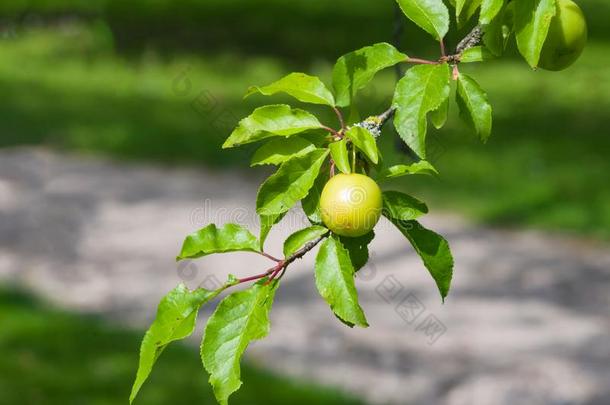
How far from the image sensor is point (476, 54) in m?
1.09

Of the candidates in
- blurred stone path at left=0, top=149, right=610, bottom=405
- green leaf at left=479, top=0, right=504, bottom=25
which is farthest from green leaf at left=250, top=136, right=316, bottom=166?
blurred stone path at left=0, top=149, right=610, bottom=405

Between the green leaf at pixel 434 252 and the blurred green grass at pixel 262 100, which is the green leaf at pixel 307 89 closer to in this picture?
the green leaf at pixel 434 252

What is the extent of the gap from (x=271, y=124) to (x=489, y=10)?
10.5 inches

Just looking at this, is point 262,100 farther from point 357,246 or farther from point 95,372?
point 357,246

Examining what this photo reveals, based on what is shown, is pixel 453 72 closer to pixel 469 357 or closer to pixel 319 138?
pixel 319 138

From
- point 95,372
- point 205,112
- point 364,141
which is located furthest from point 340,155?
point 205,112

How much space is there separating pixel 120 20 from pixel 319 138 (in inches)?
488

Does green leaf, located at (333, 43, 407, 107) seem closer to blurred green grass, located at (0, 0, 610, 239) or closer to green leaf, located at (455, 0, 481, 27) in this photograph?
green leaf, located at (455, 0, 481, 27)

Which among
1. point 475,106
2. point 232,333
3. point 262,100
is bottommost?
point 232,333

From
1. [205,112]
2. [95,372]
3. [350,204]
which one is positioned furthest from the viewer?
[205,112]

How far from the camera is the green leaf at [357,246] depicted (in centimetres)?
111

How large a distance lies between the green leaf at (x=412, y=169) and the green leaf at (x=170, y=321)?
229 millimetres

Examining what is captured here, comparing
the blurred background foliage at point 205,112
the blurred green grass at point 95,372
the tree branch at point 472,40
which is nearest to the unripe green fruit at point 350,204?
the tree branch at point 472,40

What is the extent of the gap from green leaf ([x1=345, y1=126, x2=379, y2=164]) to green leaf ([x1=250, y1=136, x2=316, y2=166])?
0.18 ft
